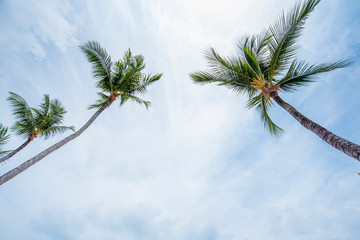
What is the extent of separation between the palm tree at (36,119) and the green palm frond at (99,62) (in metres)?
3.14

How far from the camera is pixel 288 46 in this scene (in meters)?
5.82

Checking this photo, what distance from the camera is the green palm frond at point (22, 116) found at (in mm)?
8555

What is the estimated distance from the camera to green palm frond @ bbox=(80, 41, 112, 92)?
329 inches

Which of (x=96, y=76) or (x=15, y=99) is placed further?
(x=96, y=76)

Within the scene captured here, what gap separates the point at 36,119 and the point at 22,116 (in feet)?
2.69

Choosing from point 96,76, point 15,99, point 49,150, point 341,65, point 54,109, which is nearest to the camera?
point 341,65

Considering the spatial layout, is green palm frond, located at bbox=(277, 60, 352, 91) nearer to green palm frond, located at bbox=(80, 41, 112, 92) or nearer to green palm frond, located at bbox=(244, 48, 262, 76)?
green palm frond, located at bbox=(244, 48, 262, 76)

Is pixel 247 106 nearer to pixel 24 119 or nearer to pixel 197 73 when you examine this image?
pixel 197 73

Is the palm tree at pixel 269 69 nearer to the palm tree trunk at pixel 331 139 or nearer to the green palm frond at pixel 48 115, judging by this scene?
the palm tree trunk at pixel 331 139

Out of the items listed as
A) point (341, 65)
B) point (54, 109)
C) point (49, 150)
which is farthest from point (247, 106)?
point (54, 109)

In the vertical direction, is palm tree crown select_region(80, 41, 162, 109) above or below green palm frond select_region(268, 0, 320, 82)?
above

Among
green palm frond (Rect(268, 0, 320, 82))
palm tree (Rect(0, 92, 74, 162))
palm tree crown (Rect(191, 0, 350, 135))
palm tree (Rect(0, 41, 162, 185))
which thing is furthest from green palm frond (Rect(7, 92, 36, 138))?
green palm frond (Rect(268, 0, 320, 82))

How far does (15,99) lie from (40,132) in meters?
2.00

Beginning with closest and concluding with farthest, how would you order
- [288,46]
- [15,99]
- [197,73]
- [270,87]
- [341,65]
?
[341,65], [288,46], [270,87], [197,73], [15,99]
